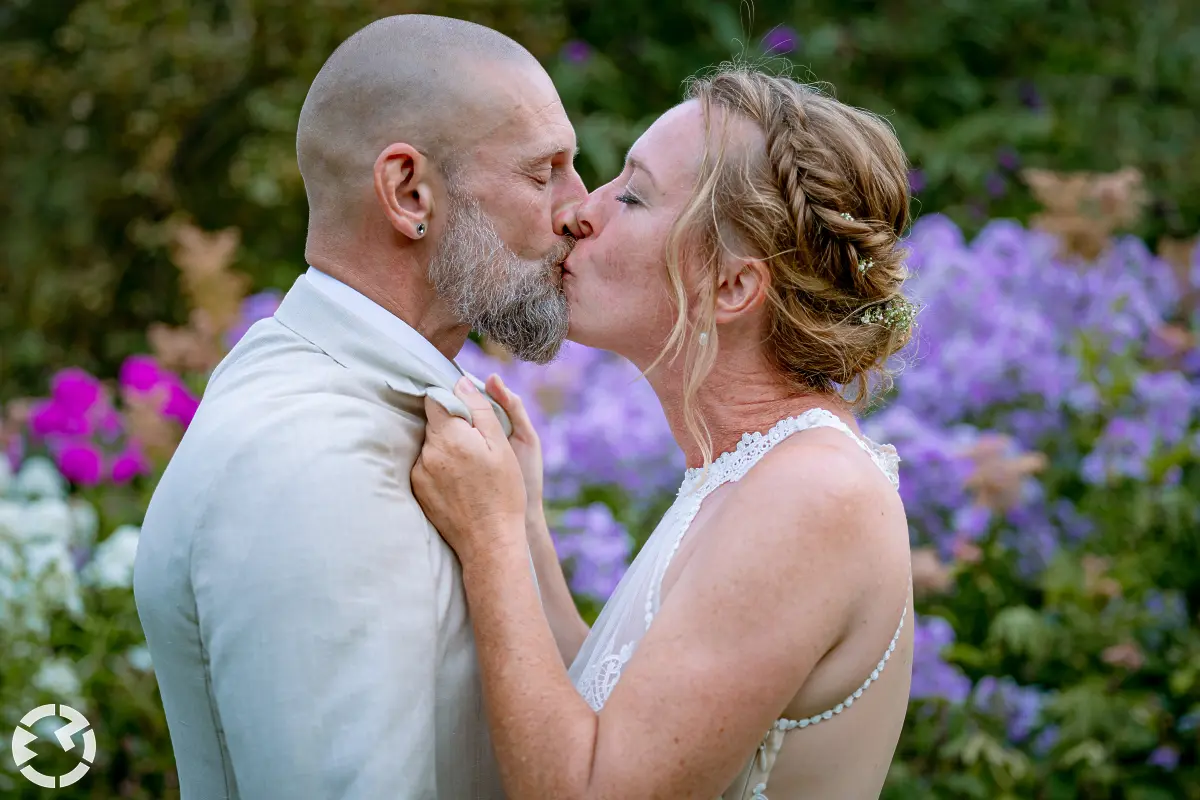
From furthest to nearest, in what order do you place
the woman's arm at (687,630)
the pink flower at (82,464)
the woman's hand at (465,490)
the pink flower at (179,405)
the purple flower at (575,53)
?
the purple flower at (575,53) < the pink flower at (179,405) < the pink flower at (82,464) < the woman's hand at (465,490) < the woman's arm at (687,630)

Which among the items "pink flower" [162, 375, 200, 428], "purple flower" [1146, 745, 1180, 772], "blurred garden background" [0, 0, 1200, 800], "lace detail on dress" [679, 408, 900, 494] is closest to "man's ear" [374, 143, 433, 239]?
"lace detail on dress" [679, 408, 900, 494]

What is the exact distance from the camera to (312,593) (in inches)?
74.4

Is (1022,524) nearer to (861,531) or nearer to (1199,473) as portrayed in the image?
(1199,473)

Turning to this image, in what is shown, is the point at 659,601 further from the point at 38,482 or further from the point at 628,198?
the point at 38,482

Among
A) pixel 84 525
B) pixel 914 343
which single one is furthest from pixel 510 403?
pixel 84 525

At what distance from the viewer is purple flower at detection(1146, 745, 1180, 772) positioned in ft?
12.8

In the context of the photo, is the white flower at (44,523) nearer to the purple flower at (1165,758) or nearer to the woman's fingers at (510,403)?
the woman's fingers at (510,403)

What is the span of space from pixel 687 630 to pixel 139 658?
2.49m

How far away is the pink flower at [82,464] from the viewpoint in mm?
4703

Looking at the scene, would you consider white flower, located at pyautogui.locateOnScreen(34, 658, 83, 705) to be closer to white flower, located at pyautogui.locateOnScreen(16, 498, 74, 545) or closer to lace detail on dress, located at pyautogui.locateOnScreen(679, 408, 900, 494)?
white flower, located at pyautogui.locateOnScreen(16, 498, 74, 545)

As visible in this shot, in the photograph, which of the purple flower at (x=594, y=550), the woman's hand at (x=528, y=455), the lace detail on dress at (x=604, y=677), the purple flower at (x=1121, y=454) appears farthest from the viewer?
the purple flower at (x=1121, y=454)

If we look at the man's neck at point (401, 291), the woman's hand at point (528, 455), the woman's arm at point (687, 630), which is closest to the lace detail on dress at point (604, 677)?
the woman's arm at point (687, 630)

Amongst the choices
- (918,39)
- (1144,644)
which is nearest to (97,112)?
(918,39)

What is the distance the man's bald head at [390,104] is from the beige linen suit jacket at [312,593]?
0.79 ft
